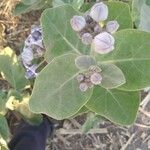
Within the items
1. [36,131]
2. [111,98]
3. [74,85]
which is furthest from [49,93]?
[36,131]

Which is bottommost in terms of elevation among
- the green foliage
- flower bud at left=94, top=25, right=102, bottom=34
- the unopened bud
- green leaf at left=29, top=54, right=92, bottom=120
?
the green foliage

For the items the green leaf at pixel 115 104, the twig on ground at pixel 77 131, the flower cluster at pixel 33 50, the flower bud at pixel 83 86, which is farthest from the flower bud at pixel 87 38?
the twig on ground at pixel 77 131

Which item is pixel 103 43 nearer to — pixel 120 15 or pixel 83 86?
pixel 83 86

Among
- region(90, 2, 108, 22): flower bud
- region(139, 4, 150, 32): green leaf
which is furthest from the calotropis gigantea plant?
region(139, 4, 150, 32): green leaf

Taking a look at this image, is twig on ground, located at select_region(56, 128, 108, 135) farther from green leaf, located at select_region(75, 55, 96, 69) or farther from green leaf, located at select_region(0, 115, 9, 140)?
green leaf, located at select_region(75, 55, 96, 69)

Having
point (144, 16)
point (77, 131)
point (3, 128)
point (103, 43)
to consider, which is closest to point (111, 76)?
point (103, 43)

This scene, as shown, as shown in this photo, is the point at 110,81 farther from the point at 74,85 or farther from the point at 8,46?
the point at 8,46
